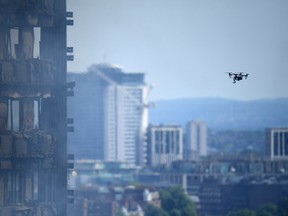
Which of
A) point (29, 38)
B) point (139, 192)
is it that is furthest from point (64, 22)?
point (139, 192)

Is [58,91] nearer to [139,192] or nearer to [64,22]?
[64,22]

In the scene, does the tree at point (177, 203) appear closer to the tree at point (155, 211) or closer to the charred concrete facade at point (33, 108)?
the tree at point (155, 211)

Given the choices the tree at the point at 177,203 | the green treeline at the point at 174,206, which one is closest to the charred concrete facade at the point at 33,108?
the green treeline at the point at 174,206

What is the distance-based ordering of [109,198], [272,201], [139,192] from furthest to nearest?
1. [139,192]
2. [109,198]
3. [272,201]

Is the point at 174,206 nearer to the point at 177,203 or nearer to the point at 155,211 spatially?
the point at 177,203

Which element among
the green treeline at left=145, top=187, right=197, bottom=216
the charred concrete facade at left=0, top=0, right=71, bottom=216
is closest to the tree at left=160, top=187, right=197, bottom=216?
the green treeline at left=145, top=187, right=197, bottom=216

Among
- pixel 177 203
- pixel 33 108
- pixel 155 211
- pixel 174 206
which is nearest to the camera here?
pixel 33 108

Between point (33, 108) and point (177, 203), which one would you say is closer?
point (33, 108)

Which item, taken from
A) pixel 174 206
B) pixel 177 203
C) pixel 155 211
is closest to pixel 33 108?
pixel 155 211
